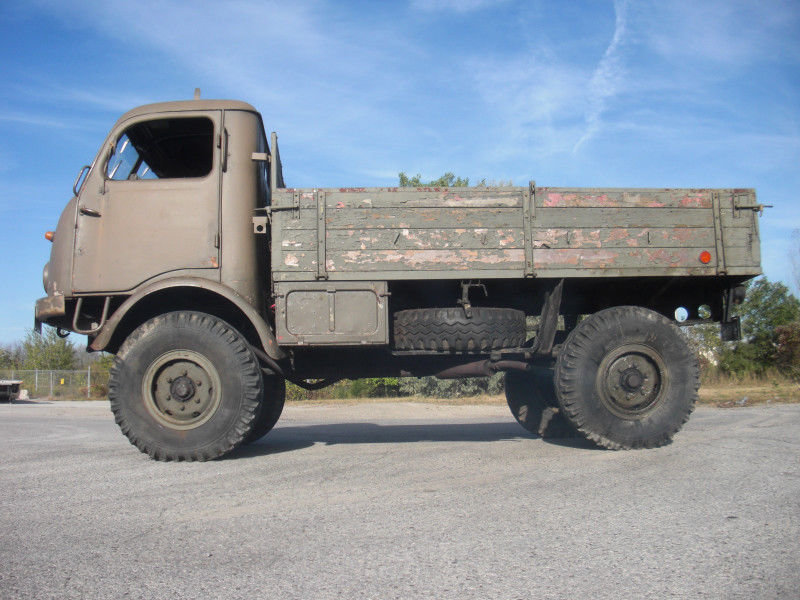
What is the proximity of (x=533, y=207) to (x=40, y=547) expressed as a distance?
4.27 meters

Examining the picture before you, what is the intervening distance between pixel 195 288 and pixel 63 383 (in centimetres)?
3910

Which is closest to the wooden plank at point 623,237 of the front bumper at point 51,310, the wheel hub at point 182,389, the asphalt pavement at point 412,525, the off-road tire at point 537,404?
the off-road tire at point 537,404

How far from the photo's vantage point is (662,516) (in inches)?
124

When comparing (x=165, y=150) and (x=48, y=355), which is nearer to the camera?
(x=165, y=150)

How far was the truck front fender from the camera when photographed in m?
5.27

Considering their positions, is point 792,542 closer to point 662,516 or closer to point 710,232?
point 662,516

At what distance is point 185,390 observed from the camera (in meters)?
5.23

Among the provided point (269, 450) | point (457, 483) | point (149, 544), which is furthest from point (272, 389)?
point (149, 544)

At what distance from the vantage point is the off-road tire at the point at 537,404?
648cm

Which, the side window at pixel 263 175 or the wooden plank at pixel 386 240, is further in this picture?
the side window at pixel 263 175

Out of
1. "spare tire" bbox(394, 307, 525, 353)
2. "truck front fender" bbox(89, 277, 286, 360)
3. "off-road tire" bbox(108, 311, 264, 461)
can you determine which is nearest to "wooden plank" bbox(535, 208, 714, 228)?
"spare tire" bbox(394, 307, 525, 353)

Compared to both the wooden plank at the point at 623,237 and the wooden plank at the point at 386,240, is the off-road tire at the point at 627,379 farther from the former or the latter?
the wooden plank at the point at 386,240

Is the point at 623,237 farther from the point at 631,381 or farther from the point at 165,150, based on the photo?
the point at 165,150

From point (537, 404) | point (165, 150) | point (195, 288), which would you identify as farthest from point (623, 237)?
point (165, 150)
